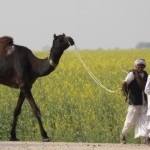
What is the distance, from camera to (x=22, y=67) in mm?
14047

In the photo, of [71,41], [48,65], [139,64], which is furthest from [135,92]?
[48,65]

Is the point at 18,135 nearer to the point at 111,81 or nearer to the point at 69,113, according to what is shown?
the point at 69,113

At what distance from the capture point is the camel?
45.8 feet

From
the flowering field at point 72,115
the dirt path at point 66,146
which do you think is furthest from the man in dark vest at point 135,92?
the flowering field at point 72,115

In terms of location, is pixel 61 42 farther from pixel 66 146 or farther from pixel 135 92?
pixel 66 146

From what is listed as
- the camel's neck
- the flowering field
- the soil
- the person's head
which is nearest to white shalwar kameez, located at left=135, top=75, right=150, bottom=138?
the soil

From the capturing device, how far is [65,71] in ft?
93.6

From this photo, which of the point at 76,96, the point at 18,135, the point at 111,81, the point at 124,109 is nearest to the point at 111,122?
the point at 124,109

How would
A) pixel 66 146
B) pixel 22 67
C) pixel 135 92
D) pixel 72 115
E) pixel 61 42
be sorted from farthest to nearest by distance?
pixel 72 115, pixel 22 67, pixel 61 42, pixel 135 92, pixel 66 146

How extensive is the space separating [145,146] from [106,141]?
1633 millimetres

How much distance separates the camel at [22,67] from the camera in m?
14.0

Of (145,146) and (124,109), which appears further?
(124,109)

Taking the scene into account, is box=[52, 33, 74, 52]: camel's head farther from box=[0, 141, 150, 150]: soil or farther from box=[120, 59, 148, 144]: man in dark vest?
box=[0, 141, 150, 150]: soil

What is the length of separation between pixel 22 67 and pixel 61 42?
0.94 metres
